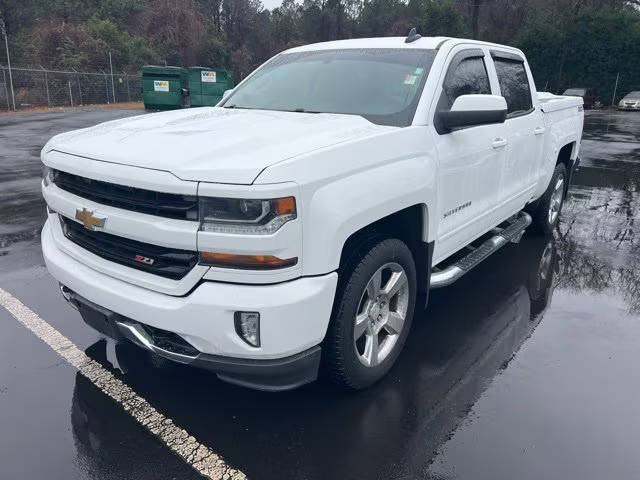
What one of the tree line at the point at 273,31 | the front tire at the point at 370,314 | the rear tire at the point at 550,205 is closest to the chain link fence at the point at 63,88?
the tree line at the point at 273,31

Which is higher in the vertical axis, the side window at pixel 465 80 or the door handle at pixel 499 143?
the side window at pixel 465 80

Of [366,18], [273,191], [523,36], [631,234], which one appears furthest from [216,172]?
[366,18]

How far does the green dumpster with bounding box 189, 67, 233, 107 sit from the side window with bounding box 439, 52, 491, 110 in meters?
23.8

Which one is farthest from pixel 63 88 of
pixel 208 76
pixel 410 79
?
pixel 410 79

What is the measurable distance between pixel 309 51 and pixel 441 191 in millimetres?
1862

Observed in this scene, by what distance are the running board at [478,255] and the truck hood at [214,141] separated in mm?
1104

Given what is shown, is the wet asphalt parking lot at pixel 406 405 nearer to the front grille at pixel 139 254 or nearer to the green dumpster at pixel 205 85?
the front grille at pixel 139 254

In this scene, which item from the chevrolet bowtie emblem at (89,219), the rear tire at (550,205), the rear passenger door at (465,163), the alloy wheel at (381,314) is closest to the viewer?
the chevrolet bowtie emblem at (89,219)

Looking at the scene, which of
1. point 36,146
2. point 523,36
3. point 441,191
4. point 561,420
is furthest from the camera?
point 523,36

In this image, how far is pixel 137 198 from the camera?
2.64 m

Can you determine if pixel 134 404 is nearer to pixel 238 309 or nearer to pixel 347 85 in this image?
pixel 238 309

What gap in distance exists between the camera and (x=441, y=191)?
11.6ft

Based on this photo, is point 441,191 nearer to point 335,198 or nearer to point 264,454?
point 335,198

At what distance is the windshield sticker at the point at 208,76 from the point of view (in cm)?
2691
